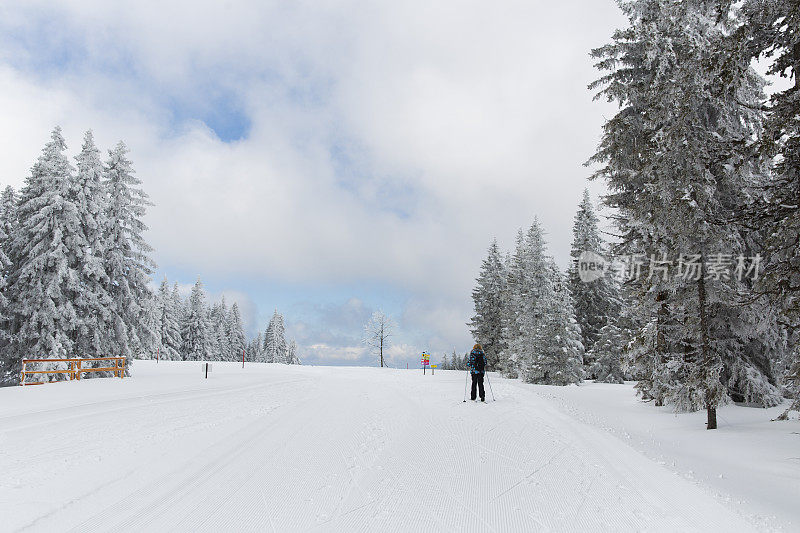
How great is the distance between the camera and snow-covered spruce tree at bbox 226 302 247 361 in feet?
265

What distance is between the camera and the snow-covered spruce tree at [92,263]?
1029 inches

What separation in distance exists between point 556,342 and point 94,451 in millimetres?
26790

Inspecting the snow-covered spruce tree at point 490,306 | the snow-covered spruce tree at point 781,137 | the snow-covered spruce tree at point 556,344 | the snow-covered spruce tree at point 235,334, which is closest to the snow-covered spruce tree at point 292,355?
the snow-covered spruce tree at point 235,334

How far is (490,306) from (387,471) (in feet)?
129

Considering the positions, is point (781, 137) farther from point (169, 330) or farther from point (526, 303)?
point (169, 330)

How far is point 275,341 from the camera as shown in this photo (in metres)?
80.4

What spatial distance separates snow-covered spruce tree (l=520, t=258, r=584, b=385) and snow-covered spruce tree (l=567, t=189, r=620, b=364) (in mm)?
8013

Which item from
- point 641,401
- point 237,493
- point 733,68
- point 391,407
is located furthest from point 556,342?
point 237,493

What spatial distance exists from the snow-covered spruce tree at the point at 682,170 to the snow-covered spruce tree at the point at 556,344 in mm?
13534

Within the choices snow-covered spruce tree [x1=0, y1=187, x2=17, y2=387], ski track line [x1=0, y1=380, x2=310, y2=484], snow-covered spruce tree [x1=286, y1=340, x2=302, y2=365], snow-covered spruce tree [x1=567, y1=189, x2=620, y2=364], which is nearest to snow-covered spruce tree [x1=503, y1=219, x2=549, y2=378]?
snow-covered spruce tree [x1=567, y1=189, x2=620, y2=364]

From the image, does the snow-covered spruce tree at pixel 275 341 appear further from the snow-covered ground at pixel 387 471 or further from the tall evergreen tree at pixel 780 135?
the tall evergreen tree at pixel 780 135

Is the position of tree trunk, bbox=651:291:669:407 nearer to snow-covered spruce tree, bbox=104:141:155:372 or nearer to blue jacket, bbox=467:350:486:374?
blue jacket, bbox=467:350:486:374

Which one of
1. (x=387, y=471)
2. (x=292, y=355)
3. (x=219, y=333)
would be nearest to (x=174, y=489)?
(x=387, y=471)

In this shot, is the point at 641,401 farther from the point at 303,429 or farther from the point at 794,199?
the point at 303,429
